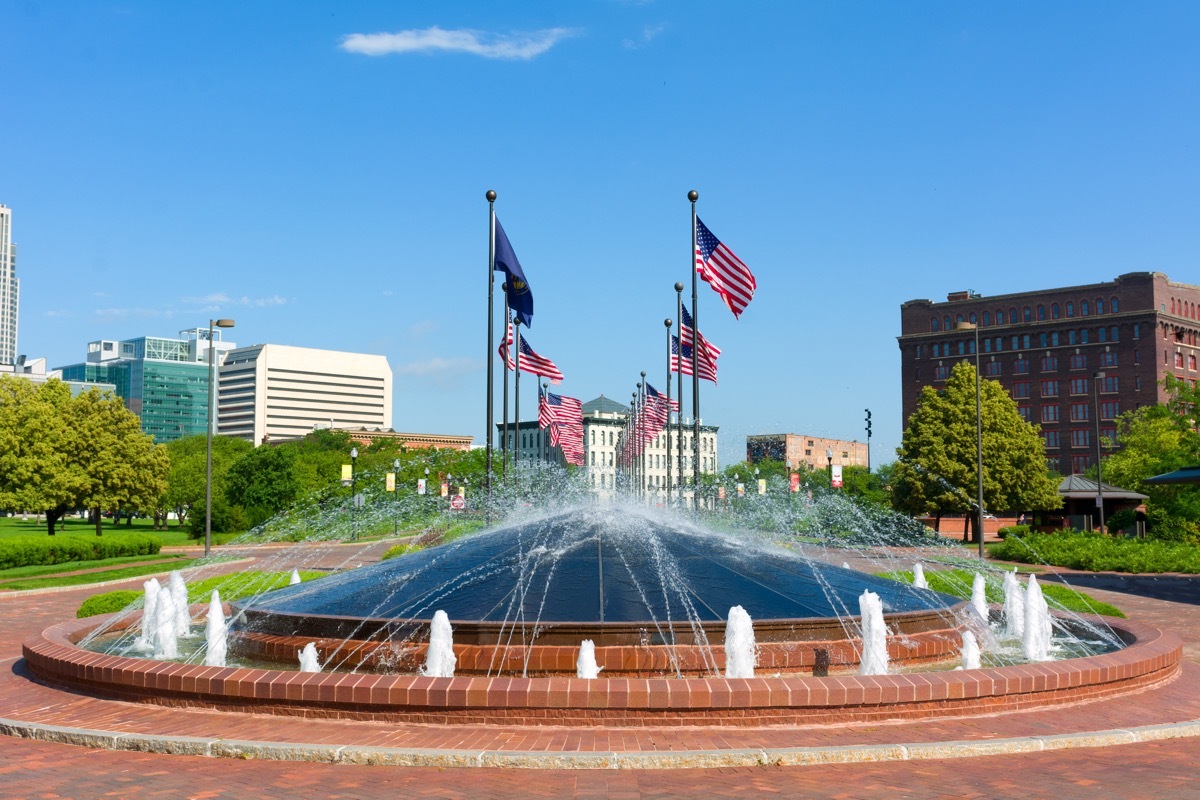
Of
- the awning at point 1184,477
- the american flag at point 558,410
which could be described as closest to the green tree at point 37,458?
the american flag at point 558,410

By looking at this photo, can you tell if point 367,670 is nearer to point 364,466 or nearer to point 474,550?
point 474,550

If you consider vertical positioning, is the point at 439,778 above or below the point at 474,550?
below

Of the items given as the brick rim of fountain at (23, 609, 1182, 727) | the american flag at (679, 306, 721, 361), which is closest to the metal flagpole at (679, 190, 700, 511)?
the american flag at (679, 306, 721, 361)

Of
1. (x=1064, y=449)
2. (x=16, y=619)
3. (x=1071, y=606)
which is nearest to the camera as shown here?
(x=1071, y=606)

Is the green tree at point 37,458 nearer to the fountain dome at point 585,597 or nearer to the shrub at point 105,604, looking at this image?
the shrub at point 105,604

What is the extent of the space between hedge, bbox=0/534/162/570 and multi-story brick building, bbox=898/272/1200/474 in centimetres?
7334

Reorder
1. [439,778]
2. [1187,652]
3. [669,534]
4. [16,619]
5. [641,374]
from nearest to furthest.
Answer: [439,778] → [1187,652] → [669,534] → [16,619] → [641,374]

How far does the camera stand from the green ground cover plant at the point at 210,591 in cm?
1683

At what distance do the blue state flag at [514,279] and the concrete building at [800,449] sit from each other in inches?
4962

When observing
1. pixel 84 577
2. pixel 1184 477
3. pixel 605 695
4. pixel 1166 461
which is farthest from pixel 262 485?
pixel 605 695

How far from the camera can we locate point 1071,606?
1838cm

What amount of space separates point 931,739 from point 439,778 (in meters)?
4.04

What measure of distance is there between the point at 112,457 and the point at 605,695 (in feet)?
162

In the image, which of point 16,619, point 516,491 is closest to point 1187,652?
point 16,619
